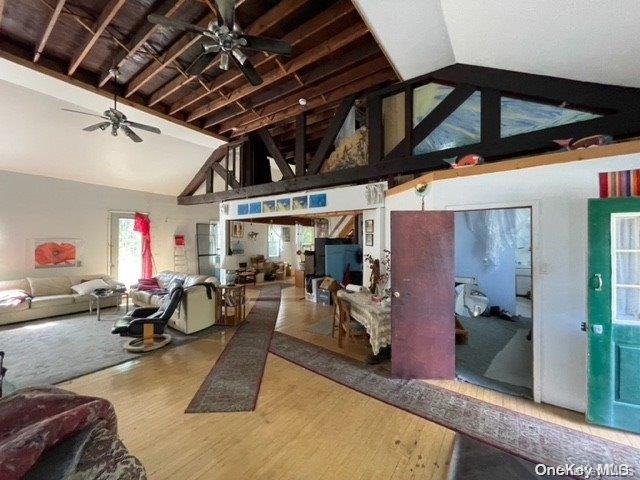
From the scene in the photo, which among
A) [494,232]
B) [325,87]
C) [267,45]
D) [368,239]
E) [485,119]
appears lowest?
[368,239]

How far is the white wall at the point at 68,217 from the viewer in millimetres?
5875

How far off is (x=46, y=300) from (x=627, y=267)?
29.9 feet

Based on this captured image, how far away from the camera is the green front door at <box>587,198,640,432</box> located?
2.25 metres

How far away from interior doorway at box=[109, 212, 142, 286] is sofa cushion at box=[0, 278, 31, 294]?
1683mm

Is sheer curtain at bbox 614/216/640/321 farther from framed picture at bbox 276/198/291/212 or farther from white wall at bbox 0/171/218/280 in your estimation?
white wall at bbox 0/171/218/280

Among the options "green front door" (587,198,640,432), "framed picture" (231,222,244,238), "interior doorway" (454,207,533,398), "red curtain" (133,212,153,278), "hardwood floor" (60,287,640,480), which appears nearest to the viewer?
"hardwood floor" (60,287,640,480)

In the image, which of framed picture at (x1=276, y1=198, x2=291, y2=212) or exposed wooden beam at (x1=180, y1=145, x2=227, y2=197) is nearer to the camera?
framed picture at (x1=276, y1=198, x2=291, y2=212)

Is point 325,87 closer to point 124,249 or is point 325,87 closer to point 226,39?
point 226,39

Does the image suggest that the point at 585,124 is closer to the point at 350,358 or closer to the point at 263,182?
the point at 350,358

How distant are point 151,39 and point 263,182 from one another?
3.85m

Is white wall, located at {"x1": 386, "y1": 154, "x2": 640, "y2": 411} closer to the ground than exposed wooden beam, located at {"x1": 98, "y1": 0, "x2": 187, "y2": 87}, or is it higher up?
closer to the ground

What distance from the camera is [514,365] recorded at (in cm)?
345

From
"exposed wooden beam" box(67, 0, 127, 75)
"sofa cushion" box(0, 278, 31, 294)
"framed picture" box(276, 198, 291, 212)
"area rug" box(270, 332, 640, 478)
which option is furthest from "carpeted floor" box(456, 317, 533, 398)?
"sofa cushion" box(0, 278, 31, 294)

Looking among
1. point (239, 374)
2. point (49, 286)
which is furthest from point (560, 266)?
point (49, 286)
